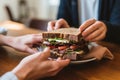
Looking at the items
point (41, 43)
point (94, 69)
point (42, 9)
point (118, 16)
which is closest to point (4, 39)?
point (41, 43)

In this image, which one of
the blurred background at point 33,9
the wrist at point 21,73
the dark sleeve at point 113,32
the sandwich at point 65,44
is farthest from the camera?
the blurred background at point 33,9

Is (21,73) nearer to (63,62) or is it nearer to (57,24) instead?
(63,62)

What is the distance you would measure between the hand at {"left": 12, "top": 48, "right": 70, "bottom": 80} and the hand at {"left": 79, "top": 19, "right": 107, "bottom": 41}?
16cm

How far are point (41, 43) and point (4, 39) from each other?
0.17 m

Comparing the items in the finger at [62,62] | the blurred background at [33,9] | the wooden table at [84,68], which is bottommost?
the wooden table at [84,68]

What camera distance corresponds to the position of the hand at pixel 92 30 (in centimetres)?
76

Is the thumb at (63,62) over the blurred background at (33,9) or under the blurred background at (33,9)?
under

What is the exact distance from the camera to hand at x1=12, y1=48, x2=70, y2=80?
60 cm

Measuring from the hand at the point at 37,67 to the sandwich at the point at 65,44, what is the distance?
51mm

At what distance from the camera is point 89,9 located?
1336mm

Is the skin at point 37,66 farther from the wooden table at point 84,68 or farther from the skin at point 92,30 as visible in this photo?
the skin at point 92,30

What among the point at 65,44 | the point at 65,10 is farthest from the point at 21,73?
the point at 65,10

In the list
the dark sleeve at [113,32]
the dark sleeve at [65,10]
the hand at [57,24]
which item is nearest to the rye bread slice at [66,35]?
the hand at [57,24]

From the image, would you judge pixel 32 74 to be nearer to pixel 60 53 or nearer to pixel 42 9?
pixel 60 53
